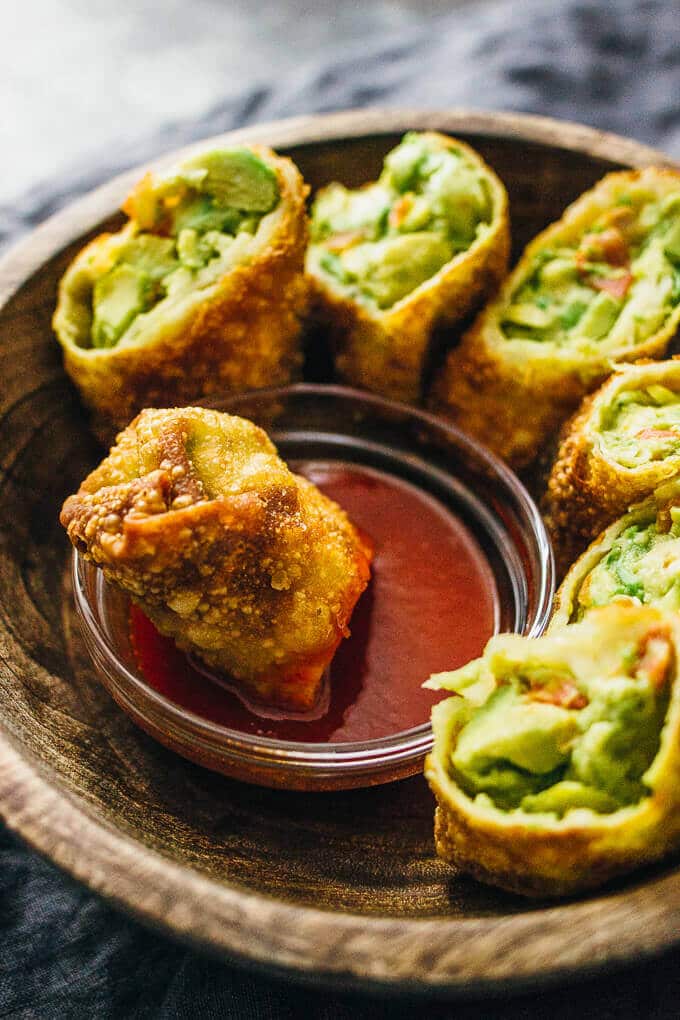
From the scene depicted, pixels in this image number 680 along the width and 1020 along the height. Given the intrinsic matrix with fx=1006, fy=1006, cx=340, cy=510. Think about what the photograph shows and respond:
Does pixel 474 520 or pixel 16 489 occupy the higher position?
pixel 16 489

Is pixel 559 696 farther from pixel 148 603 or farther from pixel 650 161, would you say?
pixel 650 161

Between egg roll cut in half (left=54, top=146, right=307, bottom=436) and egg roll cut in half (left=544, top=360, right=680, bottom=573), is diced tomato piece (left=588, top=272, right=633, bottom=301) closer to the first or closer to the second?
egg roll cut in half (left=544, top=360, right=680, bottom=573)

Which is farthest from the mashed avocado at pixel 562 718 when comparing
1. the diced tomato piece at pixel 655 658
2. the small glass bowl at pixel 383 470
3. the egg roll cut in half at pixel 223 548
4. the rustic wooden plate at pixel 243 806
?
the egg roll cut in half at pixel 223 548

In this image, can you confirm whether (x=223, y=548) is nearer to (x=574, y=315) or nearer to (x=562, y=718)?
(x=562, y=718)

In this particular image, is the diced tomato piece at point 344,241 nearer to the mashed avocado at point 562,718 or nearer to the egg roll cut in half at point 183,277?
the egg roll cut in half at point 183,277

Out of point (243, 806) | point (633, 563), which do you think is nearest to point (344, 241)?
point (633, 563)

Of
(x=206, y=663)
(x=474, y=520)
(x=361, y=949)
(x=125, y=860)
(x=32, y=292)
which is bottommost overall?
(x=474, y=520)

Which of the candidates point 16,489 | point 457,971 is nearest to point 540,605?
point 457,971
